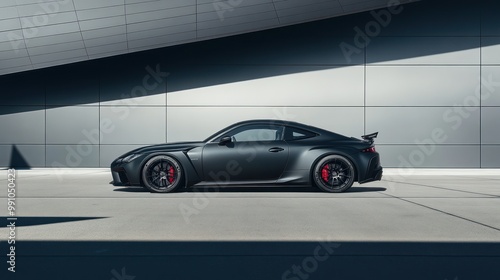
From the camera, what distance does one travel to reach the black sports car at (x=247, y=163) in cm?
1023

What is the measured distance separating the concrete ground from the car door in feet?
1.65

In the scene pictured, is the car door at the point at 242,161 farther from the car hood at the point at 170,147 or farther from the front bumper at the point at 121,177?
the front bumper at the point at 121,177

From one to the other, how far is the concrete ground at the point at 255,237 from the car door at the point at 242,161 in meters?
0.50

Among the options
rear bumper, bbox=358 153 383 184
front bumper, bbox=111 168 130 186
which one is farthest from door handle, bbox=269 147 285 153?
front bumper, bbox=111 168 130 186

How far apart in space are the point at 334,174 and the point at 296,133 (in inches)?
38.6

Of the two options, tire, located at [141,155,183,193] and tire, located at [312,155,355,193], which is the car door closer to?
tire, located at [141,155,183,193]

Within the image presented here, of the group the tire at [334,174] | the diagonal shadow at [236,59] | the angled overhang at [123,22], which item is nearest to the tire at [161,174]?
the tire at [334,174]

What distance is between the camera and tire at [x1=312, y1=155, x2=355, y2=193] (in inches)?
409

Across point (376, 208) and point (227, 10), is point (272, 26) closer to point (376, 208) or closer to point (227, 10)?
point (227, 10)

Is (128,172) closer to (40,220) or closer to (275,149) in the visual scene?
(275,149)

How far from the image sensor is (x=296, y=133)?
1068 centimetres
